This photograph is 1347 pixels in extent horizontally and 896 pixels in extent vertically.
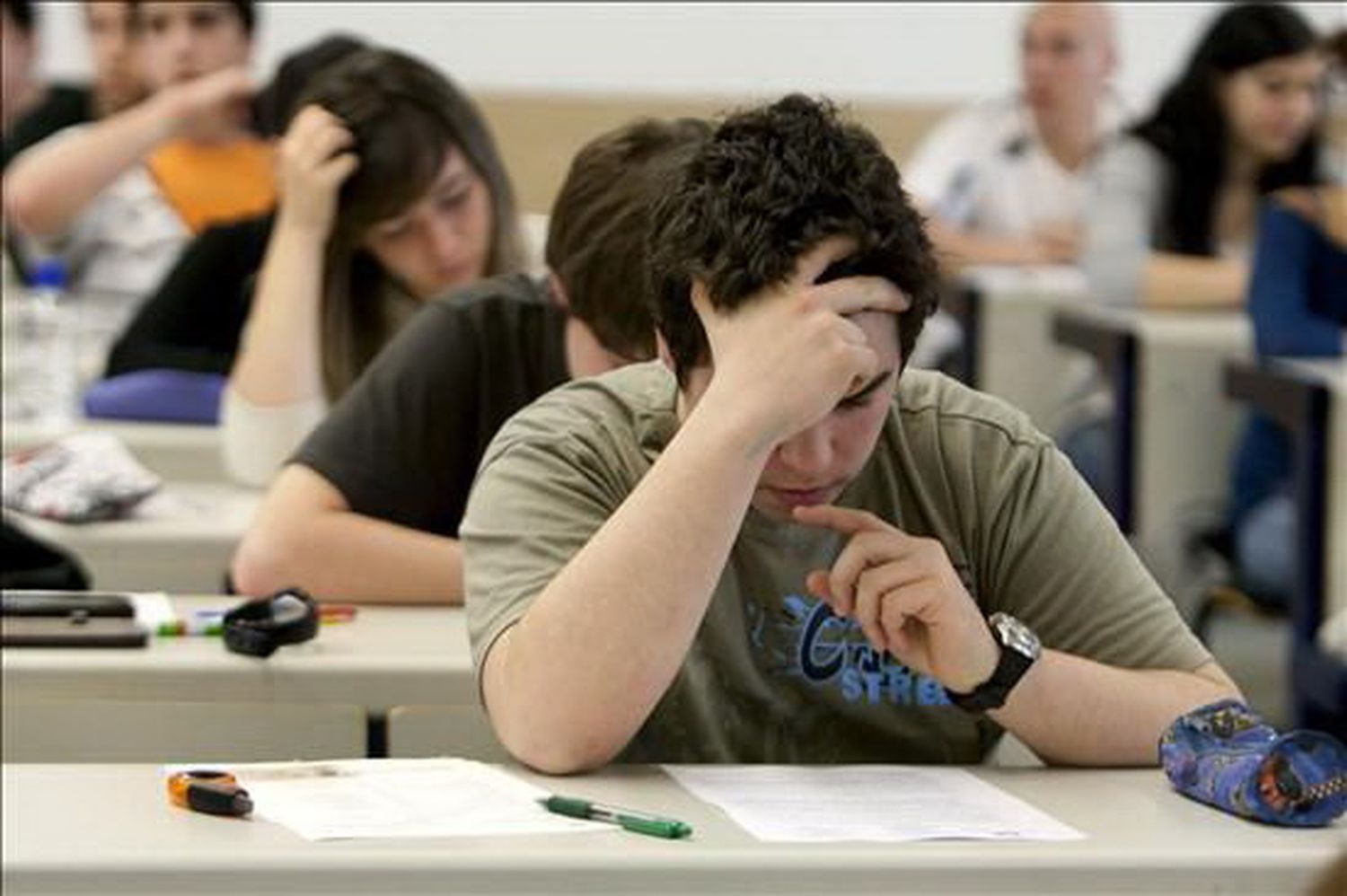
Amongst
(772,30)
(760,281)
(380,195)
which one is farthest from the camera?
(772,30)

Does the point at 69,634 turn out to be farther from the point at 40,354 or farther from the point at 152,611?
the point at 40,354

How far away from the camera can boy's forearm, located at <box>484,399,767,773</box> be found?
77.4 inches

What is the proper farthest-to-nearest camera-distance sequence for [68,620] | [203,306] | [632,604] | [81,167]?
[81,167]
[203,306]
[68,620]
[632,604]

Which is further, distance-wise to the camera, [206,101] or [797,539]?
[206,101]

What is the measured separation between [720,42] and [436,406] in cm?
319

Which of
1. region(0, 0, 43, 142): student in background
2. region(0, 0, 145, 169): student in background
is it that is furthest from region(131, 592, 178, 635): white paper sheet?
region(0, 0, 43, 142): student in background

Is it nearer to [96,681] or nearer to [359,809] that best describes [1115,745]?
[359,809]

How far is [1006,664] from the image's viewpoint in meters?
2.03

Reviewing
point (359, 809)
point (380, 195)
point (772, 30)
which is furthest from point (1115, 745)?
point (772, 30)

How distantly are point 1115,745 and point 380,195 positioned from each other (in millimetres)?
1818

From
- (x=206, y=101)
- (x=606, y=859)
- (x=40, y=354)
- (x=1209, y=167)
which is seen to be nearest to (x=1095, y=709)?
(x=606, y=859)

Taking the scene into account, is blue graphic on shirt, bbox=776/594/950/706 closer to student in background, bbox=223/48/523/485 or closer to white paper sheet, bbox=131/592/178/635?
white paper sheet, bbox=131/592/178/635

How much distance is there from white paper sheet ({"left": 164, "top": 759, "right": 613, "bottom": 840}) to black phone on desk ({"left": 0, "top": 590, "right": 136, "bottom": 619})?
2.37ft

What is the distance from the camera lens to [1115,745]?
2.12 metres
